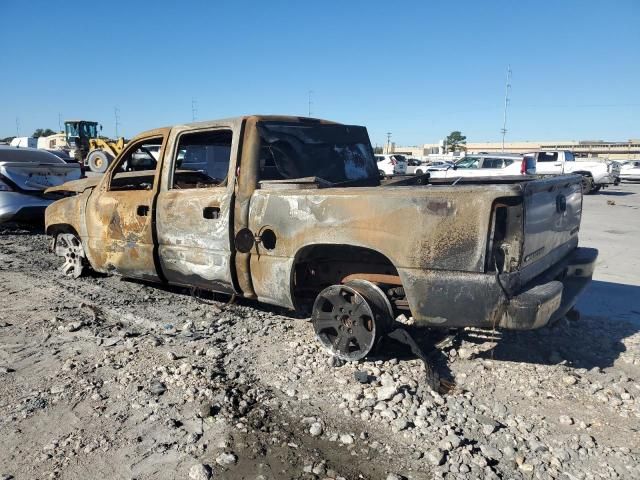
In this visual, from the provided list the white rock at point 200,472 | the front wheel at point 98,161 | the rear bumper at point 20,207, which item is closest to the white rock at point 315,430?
the white rock at point 200,472

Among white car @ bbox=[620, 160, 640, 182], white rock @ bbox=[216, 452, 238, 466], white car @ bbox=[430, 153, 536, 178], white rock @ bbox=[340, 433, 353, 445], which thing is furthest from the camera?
white car @ bbox=[620, 160, 640, 182]

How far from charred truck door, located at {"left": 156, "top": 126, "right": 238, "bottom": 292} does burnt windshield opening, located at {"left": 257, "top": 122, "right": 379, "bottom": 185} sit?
12.4 inches

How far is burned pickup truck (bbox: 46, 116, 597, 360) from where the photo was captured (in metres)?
3.02

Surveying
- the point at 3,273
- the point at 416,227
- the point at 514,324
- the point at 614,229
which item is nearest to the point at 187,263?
the point at 416,227

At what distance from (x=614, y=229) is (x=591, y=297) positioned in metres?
6.38

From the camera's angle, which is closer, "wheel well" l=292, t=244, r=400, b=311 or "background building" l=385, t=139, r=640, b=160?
"wheel well" l=292, t=244, r=400, b=311

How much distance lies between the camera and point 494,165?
19.6 metres

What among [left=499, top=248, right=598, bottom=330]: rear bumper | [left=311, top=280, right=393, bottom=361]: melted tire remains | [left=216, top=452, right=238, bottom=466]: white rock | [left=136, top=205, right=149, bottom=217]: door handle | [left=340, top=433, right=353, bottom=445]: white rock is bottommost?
[left=340, top=433, right=353, bottom=445]: white rock

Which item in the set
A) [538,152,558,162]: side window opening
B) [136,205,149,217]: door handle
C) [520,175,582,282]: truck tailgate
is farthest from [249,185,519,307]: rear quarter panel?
[538,152,558,162]: side window opening

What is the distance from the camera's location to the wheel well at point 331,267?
367 centimetres

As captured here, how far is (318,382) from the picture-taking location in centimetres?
342

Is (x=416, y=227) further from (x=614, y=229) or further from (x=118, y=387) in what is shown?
(x=614, y=229)

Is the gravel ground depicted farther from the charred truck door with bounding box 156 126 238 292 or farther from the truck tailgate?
the truck tailgate

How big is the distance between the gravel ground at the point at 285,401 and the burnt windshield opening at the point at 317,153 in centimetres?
140
